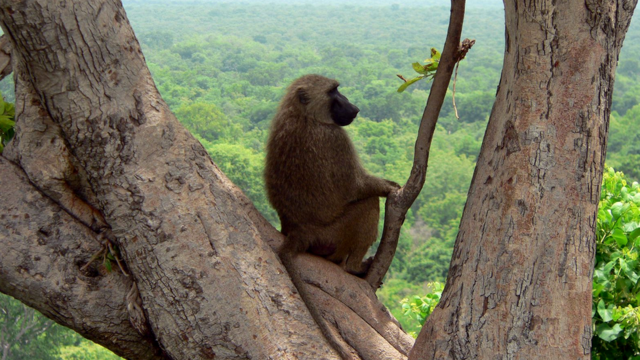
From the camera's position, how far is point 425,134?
3277mm

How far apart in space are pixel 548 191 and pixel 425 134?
34.9 inches

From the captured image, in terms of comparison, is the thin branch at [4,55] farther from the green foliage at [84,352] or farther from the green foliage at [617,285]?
the green foliage at [84,352]

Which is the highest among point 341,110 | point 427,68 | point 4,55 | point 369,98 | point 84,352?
point 427,68

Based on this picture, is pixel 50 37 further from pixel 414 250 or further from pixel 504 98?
pixel 414 250

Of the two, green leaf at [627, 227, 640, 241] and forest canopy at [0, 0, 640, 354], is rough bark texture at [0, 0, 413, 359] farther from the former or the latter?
forest canopy at [0, 0, 640, 354]

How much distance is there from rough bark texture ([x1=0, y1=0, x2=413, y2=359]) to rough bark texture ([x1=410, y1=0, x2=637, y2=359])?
895mm

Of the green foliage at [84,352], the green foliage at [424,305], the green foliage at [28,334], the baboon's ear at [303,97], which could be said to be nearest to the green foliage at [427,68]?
the baboon's ear at [303,97]

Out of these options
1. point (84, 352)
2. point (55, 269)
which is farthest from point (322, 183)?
point (84, 352)

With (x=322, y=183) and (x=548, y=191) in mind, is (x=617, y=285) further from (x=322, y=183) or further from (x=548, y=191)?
(x=322, y=183)

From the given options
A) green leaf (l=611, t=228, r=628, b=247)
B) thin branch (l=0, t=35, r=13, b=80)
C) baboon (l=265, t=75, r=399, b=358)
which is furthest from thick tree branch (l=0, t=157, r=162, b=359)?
green leaf (l=611, t=228, r=628, b=247)

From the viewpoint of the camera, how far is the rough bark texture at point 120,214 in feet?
8.95

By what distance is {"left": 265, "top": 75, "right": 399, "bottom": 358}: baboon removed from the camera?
4074 millimetres

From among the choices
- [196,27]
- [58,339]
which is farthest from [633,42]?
[58,339]

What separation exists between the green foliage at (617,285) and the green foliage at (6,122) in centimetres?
361
